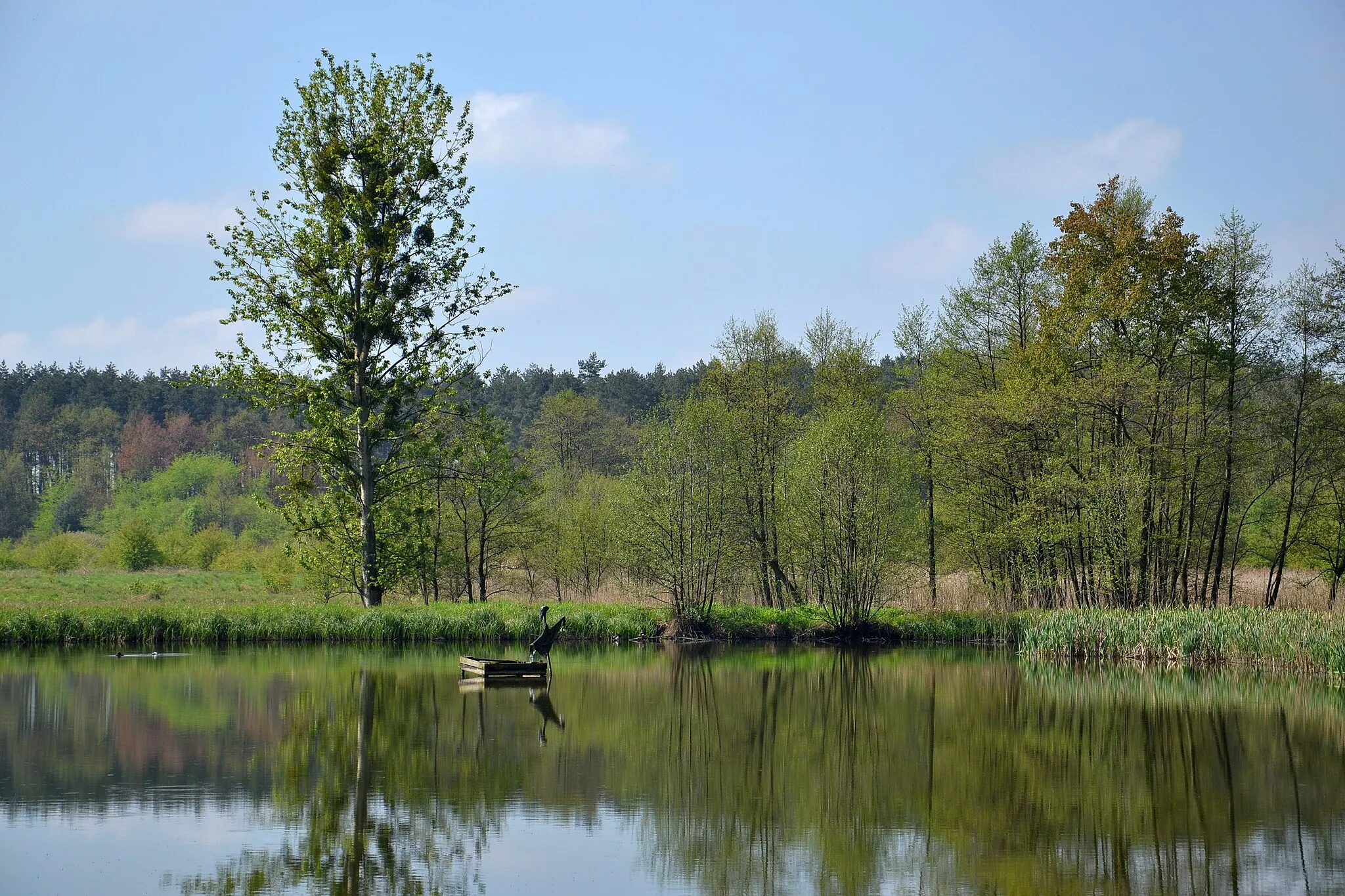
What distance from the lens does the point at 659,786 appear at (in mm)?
14164

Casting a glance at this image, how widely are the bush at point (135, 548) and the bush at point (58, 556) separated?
89.8 inches

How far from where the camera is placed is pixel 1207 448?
31188 mm

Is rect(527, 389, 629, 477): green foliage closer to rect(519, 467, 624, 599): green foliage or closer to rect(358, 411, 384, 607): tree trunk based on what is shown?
rect(519, 467, 624, 599): green foliage

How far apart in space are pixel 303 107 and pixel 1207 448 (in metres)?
26.0

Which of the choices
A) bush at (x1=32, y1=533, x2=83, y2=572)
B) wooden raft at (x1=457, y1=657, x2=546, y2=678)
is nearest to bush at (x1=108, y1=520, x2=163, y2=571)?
bush at (x1=32, y1=533, x2=83, y2=572)

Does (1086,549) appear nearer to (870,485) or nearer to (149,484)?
(870,485)

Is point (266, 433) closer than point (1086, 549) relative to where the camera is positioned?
No

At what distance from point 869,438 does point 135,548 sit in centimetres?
3671

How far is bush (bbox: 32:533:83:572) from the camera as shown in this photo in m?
56.0

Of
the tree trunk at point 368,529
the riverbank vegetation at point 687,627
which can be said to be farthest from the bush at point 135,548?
the tree trunk at point 368,529

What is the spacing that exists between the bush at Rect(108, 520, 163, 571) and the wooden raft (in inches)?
1447

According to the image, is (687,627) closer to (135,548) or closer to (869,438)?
(869,438)

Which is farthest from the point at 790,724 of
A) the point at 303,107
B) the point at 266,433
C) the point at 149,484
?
the point at 266,433

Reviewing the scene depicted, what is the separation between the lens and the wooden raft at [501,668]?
23.5 m
